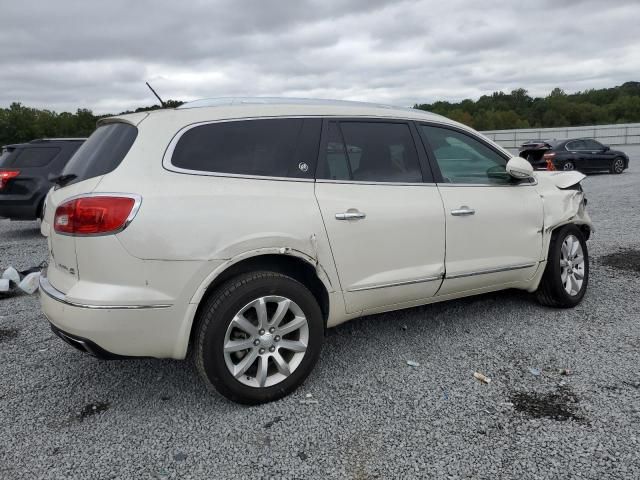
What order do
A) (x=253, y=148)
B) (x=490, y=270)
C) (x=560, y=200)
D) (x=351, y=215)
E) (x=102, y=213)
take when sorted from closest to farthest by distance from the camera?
(x=102, y=213), (x=253, y=148), (x=351, y=215), (x=490, y=270), (x=560, y=200)

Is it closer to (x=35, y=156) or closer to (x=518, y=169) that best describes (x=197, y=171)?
(x=518, y=169)

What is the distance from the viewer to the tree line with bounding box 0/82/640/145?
69.8 meters

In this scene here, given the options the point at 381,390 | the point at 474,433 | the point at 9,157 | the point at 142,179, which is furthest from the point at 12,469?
the point at 9,157

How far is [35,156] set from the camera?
968 centimetres

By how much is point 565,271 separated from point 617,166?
714 inches

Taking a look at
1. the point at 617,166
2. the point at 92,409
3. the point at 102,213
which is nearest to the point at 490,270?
the point at 102,213

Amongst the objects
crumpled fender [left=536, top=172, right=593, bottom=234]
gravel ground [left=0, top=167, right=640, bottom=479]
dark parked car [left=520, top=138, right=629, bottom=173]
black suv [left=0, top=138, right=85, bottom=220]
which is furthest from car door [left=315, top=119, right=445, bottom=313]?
dark parked car [left=520, top=138, right=629, bottom=173]

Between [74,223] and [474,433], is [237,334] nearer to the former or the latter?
[74,223]

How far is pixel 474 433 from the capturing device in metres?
2.82

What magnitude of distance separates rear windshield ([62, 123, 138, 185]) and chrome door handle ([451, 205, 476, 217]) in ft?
7.26

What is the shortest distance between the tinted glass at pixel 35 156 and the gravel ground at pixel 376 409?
19.6 ft

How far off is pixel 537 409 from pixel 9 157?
32.1ft

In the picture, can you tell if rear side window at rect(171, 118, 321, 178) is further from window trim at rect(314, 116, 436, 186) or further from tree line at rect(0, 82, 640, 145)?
tree line at rect(0, 82, 640, 145)

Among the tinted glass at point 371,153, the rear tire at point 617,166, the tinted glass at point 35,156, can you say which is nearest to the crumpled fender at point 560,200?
the tinted glass at point 371,153
